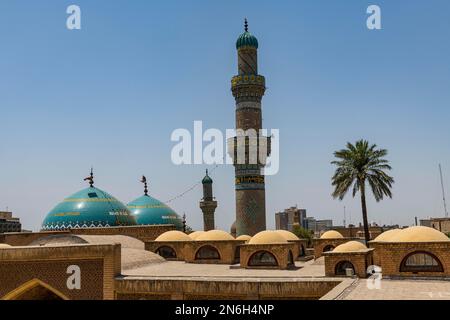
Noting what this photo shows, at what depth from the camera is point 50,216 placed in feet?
127

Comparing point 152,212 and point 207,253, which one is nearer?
point 207,253

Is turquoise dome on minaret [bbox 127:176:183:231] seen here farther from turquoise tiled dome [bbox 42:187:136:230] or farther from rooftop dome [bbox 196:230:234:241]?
rooftop dome [bbox 196:230:234:241]

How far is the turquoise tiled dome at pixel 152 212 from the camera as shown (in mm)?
44188

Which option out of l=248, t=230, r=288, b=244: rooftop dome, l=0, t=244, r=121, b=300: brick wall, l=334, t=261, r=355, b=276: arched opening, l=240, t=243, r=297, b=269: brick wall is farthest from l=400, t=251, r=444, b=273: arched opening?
l=0, t=244, r=121, b=300: brick wall

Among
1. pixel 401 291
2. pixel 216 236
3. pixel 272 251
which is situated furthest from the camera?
pixel 216 236

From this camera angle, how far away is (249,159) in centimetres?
3891

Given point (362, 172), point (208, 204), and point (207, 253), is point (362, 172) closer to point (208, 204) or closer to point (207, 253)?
point (207, 253)

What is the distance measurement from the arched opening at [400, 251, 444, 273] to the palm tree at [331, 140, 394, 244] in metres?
9.95

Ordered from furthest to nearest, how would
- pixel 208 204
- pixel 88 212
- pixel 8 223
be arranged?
pixel 8 223 < pixel 208 204 < pixel 88 212

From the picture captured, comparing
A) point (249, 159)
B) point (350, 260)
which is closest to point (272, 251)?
point (350, 260)

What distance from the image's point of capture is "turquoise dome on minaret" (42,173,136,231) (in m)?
37.1

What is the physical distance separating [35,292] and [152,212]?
23419mm
